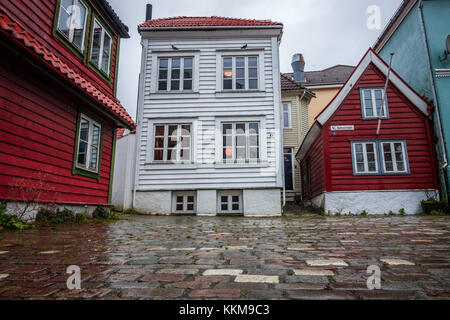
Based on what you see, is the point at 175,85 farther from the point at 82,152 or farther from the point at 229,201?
the point at 82,152

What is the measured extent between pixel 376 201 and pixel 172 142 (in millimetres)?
8613

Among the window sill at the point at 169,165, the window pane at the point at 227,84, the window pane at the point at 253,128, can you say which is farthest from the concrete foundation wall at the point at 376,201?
the window pane at the point at 227,84

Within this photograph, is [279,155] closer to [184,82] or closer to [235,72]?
[235,72]

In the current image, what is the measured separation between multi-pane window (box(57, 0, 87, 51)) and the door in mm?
13176

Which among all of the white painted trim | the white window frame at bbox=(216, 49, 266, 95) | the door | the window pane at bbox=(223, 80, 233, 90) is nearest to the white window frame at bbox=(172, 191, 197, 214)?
the white window frame at bbox=(216, 49, 266, 95)

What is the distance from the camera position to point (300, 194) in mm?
17328

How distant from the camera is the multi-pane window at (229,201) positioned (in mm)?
11638

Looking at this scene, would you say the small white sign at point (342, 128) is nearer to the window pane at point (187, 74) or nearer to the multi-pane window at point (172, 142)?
the multi-pane window at point (172, 142)

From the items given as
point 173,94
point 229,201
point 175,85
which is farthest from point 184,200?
point 175,85

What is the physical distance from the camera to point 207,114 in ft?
40.1

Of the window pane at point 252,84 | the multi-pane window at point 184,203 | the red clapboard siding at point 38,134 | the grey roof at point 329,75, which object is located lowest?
the multi-pane window at point 184,203

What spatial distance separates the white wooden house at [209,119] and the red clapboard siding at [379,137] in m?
Result: 2.36

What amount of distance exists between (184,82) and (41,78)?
22.9 ft
